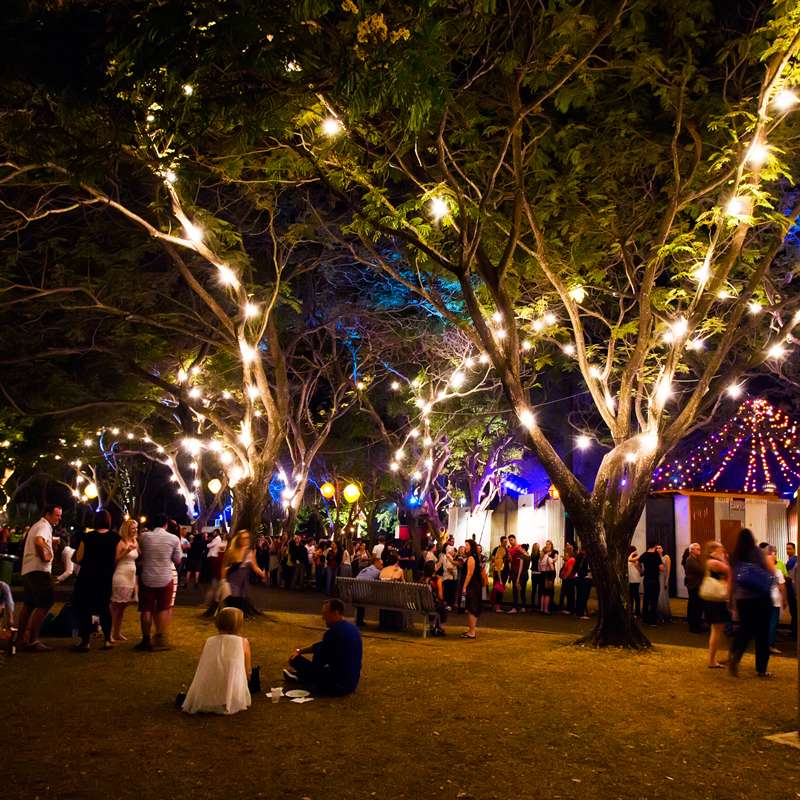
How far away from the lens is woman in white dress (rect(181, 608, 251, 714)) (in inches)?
274

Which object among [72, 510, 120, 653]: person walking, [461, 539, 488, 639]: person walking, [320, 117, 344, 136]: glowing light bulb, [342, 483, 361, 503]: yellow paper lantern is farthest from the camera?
[342, 483, 361, 503]: yellow paper lantern

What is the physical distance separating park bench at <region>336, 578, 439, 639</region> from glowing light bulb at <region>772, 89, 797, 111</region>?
818cm

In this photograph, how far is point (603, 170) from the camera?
471 inches

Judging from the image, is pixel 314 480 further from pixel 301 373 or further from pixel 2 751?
pixel 2 751

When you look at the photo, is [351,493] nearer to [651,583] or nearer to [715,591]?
[651,583]

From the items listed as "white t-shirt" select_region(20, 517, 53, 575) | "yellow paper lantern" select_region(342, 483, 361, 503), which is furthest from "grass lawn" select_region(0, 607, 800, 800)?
"yellow paper lantern" select_region(342, 483, 361, 503)

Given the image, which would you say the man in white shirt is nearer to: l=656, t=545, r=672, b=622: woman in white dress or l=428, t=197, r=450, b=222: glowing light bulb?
l=428, t=197, r=450, b=222: glowing light bulb

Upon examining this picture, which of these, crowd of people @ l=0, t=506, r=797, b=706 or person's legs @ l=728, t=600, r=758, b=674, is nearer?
person's legs @ l=728, t=600, r=758, b=674

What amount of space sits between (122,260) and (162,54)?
1097cm

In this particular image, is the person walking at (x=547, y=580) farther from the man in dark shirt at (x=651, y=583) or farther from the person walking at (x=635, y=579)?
the man in dark shirt at (x=651, y=583)

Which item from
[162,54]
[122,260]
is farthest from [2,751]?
[122,260]

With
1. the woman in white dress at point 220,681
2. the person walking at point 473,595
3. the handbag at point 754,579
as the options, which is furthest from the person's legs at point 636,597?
the woman in white dress at point 220,681

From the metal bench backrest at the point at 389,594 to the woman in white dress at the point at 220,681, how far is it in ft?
19.7

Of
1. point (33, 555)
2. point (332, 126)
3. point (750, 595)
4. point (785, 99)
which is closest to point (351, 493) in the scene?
point (33, 555)
